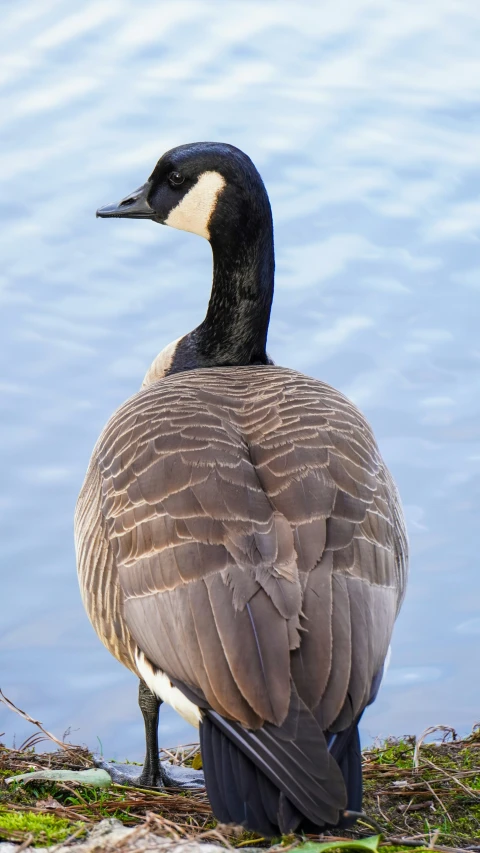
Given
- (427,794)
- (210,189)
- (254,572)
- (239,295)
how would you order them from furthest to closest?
(239,295), (210,189), (427,794), (254,572)

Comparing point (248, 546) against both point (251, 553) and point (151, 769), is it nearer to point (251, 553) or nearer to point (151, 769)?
point (251, 553)

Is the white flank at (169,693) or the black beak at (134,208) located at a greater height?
the black beak at (134,208)

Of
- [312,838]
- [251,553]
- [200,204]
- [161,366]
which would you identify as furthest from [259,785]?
[200,204]

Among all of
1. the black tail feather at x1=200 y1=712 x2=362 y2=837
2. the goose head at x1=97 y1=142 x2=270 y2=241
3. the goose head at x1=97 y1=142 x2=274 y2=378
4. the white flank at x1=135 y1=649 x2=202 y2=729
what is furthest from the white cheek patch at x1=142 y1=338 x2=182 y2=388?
the black tail feather at x1=200 y1=712 x2=362 y2=837

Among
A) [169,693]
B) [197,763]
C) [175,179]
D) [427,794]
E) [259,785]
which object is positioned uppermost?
[175,179]

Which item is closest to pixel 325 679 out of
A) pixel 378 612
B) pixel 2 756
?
pixel 378 612

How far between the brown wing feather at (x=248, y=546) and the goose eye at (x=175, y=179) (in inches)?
68.9

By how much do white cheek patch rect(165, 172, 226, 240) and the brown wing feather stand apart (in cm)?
157

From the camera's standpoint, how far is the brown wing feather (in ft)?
10.1

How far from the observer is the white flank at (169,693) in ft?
10.7

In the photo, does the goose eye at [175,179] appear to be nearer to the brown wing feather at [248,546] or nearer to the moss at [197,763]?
the brown wing feather at [248,546]

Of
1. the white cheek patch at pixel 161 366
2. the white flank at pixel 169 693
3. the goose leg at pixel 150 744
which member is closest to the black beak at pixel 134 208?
the white cheek patch at pixel 161 366

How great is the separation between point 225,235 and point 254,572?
2826 millimetres

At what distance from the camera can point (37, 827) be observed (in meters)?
3.29
